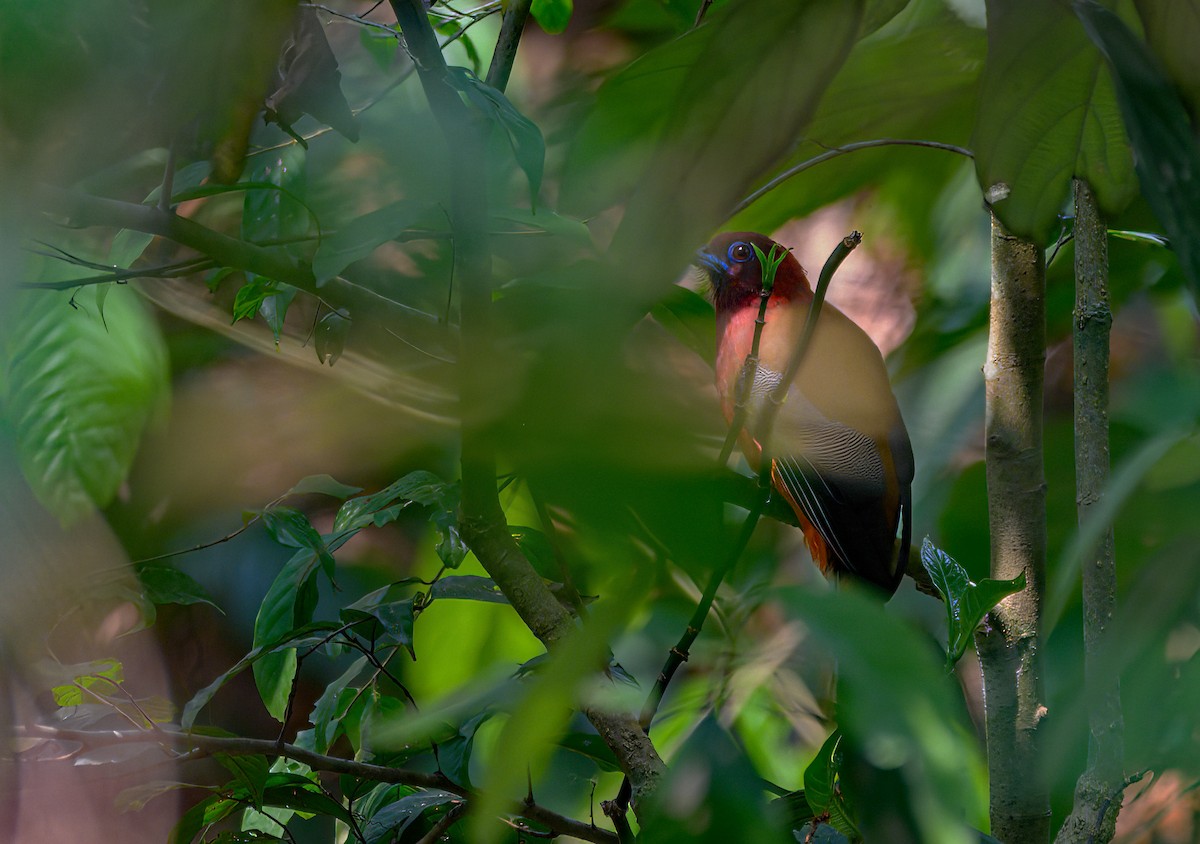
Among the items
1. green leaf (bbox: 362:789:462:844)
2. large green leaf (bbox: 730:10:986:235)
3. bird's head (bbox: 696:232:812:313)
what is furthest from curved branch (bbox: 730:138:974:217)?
bird's head (bbox: 696:232:812:313)

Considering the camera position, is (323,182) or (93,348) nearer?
(323,182)

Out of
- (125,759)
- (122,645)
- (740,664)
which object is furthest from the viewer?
(122,645)

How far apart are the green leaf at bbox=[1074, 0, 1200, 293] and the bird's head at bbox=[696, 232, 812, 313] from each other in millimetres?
675

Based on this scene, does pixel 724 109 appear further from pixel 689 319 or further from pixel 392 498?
pixel 392 498

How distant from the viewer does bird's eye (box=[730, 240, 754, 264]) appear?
958 mm

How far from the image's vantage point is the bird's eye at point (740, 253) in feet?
3.14

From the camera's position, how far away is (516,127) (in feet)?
0.92

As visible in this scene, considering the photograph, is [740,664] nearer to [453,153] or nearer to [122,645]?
[453,153]

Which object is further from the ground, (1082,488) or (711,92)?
(711,92)

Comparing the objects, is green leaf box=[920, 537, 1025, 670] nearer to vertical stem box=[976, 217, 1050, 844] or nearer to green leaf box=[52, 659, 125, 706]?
vertical stem box=[976, 217, 1050, 844]

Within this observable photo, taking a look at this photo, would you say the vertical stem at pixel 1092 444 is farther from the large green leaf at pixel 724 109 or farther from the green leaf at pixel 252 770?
the green leaf at pixel 252 770

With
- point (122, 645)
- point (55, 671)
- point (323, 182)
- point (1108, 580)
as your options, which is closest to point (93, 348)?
point (323, 182)

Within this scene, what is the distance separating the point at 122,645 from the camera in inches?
70.9

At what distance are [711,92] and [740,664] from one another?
5.4 inches
